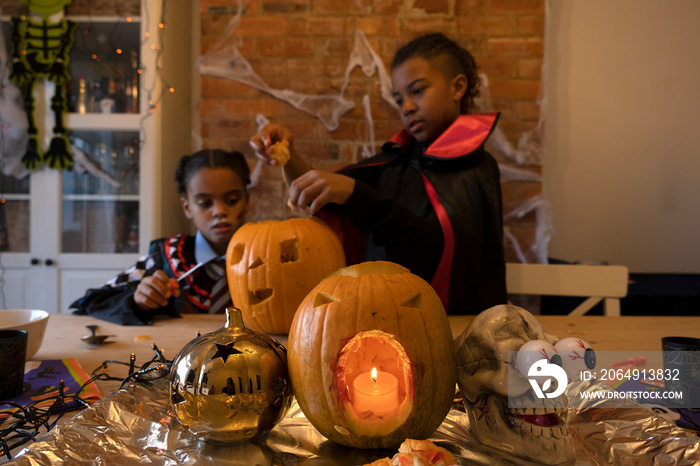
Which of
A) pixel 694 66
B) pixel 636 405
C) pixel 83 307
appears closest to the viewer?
pixel 636 405

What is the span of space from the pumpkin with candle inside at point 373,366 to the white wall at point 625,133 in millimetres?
2009

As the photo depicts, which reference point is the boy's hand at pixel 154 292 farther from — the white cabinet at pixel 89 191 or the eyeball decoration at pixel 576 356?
the white cabinet at pixel 89 191

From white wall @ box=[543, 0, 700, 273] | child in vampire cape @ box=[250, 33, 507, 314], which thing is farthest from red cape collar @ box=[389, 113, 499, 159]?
white wall @ box=[543, 0, 700, 273]

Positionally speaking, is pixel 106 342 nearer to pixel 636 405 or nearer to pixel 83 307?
pixel 83 307

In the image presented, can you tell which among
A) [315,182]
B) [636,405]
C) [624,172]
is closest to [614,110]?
[624,172]

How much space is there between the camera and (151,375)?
61cm

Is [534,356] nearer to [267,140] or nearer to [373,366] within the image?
[373,366]

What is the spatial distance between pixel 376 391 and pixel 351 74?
1.75m

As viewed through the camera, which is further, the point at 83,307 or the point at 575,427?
the point at 83,307

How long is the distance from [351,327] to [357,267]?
3.5 inches

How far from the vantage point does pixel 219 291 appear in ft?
4.20

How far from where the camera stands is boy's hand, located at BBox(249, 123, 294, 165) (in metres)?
0.97

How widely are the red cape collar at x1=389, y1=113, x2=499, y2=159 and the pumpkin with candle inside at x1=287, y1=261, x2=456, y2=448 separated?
2.70ft

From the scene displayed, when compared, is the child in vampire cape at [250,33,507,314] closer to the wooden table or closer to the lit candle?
the wooden table
